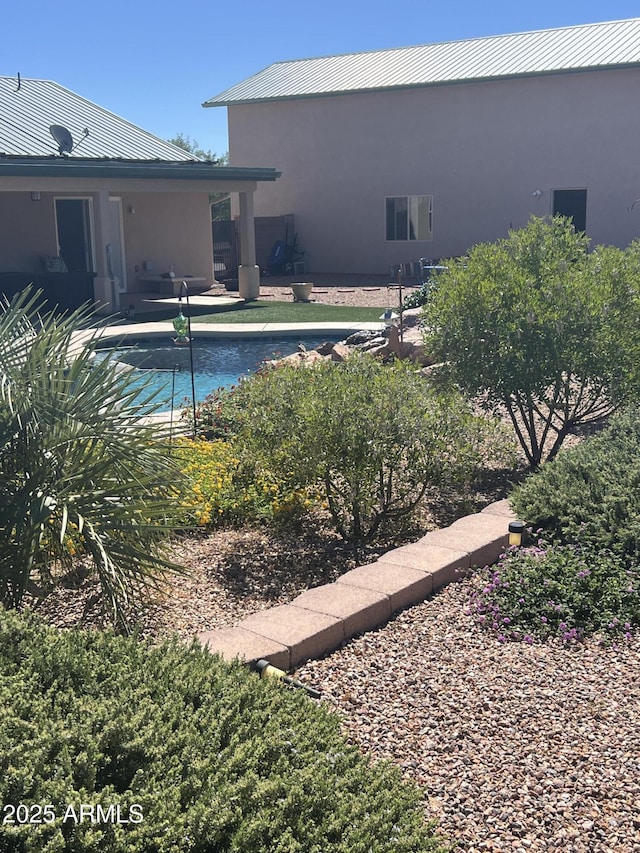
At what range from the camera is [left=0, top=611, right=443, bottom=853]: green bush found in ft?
7.69

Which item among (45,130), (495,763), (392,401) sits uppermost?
(45,130)

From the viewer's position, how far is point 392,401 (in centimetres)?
611

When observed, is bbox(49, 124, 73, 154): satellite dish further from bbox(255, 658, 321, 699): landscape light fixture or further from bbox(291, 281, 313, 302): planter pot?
bbox(255, 658, 321, 699): landscape light fixture

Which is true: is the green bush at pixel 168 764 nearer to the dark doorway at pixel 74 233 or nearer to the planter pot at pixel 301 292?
the planter pot at pixel 301 292

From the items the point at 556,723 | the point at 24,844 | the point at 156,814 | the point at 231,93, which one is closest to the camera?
the point at 24,844

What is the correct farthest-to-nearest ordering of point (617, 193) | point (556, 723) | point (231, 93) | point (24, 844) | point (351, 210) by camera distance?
point (231, 93)
point (351, 210)
point (617, 193)
point (556, 723)
point (24, 844)

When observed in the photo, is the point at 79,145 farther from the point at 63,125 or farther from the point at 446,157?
the point at 446,157

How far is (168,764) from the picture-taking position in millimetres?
2605

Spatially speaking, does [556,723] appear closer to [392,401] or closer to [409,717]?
[409,717]

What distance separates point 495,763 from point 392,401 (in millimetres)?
2978

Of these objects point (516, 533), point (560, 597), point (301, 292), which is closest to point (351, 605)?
point (560, 597)

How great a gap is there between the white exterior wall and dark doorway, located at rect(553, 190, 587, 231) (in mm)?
234

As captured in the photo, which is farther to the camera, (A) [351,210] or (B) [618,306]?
(A) [351,210]

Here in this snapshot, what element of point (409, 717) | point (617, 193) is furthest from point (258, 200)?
point (409, 717)
